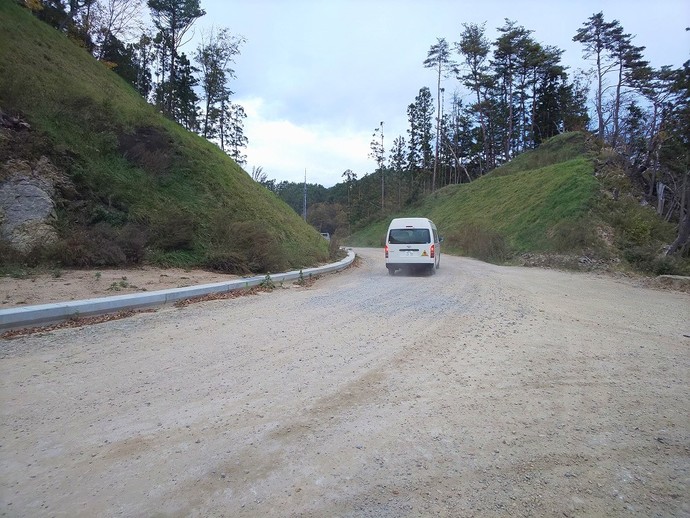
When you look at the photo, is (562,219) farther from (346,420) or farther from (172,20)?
(172,20)

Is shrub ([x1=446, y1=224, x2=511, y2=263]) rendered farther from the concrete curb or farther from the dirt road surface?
the concrete curb

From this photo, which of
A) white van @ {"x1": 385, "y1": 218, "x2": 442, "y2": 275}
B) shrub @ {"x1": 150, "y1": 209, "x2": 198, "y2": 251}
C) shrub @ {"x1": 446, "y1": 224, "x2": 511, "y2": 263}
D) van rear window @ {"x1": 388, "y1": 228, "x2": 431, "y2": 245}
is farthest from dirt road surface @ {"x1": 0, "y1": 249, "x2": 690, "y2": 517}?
shrub @ {"x1": 446, "y1": 224, "x2": 511, "y2": 263}

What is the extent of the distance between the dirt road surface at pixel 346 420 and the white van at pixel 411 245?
7.89 metres

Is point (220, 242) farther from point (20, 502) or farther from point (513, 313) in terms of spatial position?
point (20, 502)

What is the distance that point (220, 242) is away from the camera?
14242mm

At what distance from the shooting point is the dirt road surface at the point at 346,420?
2455 millimetres

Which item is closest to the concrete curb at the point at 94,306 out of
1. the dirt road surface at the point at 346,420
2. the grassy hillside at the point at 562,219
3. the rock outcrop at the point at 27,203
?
the dirt road surface at the point at 346,420

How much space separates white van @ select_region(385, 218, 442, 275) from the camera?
1456 cm

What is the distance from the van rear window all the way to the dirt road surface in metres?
8.14

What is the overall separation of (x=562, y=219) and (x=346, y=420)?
22.4 metres

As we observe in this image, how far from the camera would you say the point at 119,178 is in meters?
14.6

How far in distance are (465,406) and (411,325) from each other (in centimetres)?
309

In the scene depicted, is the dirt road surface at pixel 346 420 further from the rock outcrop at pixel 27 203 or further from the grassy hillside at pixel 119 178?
the grassy hillside at pixel 119 178

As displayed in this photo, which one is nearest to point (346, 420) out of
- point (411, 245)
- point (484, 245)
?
point (411, 245)
